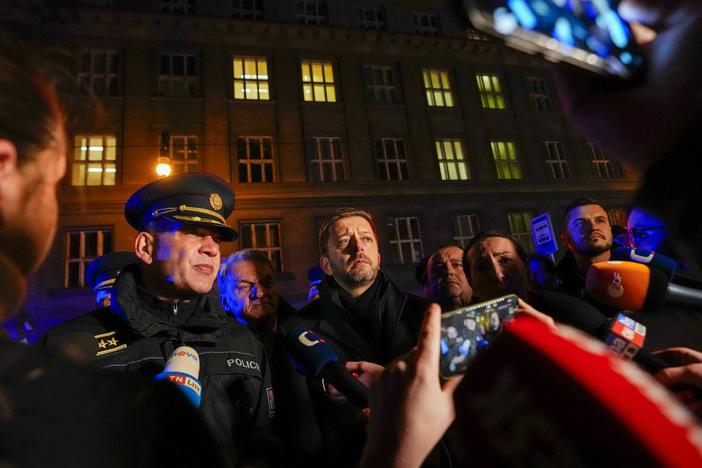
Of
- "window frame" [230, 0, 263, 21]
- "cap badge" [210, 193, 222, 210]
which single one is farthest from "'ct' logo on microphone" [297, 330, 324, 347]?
"window frame" [230, 0, 263, 21]

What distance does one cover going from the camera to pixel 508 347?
610 mm

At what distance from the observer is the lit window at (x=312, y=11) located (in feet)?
52.8

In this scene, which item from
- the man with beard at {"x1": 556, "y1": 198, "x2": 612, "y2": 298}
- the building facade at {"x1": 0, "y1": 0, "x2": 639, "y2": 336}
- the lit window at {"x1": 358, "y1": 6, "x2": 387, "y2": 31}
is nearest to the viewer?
the man with beard at {"x1": 556, "y1": 198, "x2": 612, "y2": 298}

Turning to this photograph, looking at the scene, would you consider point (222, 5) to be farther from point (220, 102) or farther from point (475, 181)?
point (475, 181)

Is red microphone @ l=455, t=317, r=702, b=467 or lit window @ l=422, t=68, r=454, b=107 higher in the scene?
lit window @ l=422, t=68, r=454, b=107

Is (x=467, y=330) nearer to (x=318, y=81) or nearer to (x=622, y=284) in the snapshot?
(x=622, y=284)

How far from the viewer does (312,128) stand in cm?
1462

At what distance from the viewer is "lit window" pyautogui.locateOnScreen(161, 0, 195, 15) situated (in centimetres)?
1474

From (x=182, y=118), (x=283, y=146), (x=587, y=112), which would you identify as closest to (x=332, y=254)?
(x=587, y=112)

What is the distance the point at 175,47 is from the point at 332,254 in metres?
14.5

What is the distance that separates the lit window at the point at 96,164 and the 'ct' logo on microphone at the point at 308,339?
13243mm

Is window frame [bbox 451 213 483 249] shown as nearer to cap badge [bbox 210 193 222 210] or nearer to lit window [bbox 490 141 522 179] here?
lit window [bbox 490 141 522 179]

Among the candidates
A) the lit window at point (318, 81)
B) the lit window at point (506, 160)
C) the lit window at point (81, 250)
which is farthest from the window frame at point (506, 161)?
the lit window at point (81, 250)

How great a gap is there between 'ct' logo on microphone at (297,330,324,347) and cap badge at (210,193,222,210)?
1.22 m
